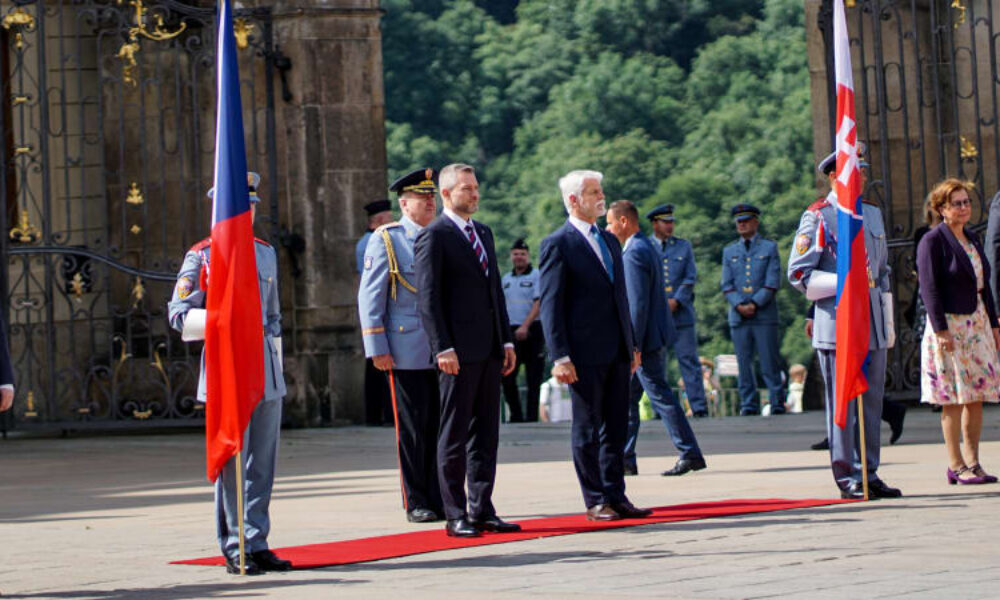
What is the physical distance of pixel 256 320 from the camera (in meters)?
8.04

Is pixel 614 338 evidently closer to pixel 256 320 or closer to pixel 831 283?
pixel 831 283

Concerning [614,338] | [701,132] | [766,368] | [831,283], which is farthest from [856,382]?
[701,132]

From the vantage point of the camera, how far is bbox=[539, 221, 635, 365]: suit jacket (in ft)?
30.5

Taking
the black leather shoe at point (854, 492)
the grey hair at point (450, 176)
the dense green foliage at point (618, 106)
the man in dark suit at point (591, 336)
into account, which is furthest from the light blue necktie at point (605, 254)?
the dense green foliage at point (618, 106)

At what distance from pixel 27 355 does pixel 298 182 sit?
2.76m

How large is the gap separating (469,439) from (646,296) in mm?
2931

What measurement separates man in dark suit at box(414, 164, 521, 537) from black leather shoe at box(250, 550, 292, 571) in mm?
1121

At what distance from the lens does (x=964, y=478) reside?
400 inches

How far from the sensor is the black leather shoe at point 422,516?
31.2 feet

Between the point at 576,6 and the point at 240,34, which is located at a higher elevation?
the point at 576,6

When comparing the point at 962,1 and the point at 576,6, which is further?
the point at 576,6

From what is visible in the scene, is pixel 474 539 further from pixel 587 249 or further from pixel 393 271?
pixel 393 271

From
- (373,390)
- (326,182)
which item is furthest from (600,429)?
(326,182)

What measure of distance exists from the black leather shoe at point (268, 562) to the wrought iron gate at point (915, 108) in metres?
9.13
